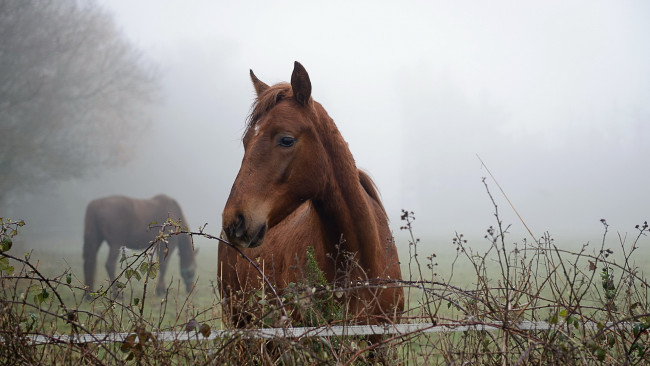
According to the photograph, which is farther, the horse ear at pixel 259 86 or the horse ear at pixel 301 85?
the horse ear at pixel 259 86

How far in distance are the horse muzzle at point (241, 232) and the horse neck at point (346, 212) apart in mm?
637

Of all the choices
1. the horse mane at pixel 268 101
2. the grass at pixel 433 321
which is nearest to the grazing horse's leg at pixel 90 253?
the horse mane at pixel 268 101

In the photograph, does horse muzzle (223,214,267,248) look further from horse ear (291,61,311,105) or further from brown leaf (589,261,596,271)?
brown leaf (589,261,596,271)

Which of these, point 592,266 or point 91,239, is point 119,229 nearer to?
point 91,239

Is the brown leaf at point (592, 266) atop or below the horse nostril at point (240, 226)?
below

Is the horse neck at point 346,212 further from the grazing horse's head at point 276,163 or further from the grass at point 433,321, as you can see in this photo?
the grass at point 433,321

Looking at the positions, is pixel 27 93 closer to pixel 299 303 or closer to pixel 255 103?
pixel 255 103

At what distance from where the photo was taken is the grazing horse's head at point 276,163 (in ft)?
9.48

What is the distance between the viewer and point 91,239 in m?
16.8

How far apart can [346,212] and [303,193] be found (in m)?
0.36

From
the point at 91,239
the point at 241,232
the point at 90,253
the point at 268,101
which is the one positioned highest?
the point at 91,239

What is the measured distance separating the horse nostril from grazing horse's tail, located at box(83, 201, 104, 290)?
48.1ft

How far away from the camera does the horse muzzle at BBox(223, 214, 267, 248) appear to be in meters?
2.83

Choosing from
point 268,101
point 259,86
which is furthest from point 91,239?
point 268,101
